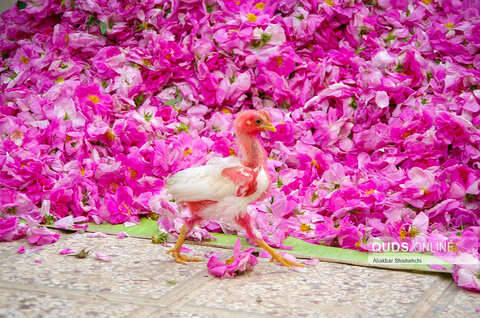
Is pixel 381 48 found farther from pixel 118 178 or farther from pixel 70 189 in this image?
pixel 70 189

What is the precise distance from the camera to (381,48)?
2.62 m

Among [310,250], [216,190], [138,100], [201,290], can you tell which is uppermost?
[216,190]

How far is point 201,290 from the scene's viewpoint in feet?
5.26

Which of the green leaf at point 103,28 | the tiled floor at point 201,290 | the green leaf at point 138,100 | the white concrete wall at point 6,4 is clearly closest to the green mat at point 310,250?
the tiled floor at point 201,290

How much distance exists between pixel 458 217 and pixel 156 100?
4.89ft

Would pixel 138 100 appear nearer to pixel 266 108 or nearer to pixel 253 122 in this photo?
pixel 266 108

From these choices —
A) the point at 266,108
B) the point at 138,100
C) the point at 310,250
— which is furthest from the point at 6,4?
the point at 310,250

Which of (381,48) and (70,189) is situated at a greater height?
(381,48)

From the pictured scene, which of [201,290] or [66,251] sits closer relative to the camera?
[201,290]

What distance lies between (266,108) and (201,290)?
1.23 metres

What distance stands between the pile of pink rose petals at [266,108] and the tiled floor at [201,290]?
223 mm

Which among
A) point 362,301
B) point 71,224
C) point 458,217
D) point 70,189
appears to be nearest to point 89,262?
point 71,224

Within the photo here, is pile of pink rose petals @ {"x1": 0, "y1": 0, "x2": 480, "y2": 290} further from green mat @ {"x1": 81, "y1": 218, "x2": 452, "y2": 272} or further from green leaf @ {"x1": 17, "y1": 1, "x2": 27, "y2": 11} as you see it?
green leaf @ {"x1": 17, "y1": 1, "x2": 27, "y2": 11}

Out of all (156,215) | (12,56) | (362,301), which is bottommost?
(156,215)
